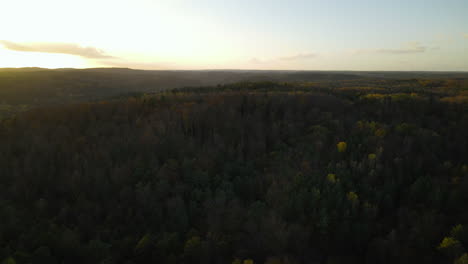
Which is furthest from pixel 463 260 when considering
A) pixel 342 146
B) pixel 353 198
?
pixel 342 146

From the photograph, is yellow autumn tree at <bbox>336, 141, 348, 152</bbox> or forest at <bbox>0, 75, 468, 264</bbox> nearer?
forest at <bbox>0, 75, 468, 264</bbox>

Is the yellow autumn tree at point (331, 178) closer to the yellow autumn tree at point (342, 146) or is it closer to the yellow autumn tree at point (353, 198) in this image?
the yellow autumn tree at point (353, 198)

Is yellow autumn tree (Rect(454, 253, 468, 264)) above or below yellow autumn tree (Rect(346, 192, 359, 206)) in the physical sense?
below

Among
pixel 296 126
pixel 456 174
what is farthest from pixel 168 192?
pixel 456 174

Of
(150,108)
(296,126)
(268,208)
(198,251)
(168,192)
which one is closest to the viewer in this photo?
(198,251)

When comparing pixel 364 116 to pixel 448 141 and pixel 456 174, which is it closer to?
pixel 448 141

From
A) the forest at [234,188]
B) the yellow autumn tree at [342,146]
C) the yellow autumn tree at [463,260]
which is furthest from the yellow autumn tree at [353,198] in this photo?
the yellow autumn tree at [342,146]

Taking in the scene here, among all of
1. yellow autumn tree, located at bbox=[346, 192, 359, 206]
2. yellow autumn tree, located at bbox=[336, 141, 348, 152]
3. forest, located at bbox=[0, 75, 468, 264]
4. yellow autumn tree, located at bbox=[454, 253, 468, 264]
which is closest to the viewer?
yellow autumn tree, located at bbox=[454, 253, 468, 264]

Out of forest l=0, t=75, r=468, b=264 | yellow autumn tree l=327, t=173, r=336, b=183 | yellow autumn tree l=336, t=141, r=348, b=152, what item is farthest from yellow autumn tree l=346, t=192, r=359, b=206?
yellow autumn tree l=336, t=141, r=348, b=152

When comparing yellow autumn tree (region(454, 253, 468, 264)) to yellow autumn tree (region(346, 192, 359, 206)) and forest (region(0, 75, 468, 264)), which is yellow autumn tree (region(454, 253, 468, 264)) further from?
yellow autumn tree (region(346, 192, 359, 206))
